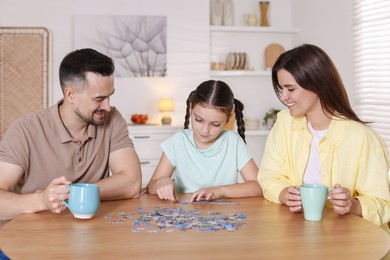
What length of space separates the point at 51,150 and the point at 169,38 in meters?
4.21

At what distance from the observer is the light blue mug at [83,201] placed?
167 cm

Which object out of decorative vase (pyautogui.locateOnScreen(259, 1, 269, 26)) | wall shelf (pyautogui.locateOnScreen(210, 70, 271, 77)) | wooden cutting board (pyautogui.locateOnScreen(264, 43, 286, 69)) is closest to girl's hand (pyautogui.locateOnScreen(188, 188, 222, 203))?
wall shelf (pyautogui.locateOnScreen(210, 70, 271, 77))

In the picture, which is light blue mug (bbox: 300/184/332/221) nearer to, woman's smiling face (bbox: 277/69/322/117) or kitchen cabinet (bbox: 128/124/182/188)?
woman's smiling face (bbox: 277/69/322/117)

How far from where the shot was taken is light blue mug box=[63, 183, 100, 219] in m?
1.67

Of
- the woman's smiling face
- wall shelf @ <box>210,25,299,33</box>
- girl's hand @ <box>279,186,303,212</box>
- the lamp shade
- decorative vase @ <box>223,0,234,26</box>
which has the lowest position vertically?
girl's hand @ <box>279,186,303,212</box>

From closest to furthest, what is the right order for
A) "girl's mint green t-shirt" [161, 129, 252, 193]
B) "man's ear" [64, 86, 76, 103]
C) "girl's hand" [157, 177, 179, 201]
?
"girl's hand" [157, 177, 179, 201], "man's ear" [64, 86, 76, 103], "girl's mint green t-shirt" [161, 129, 252, 193]

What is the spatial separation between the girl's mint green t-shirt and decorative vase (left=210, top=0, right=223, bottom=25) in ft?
13.3

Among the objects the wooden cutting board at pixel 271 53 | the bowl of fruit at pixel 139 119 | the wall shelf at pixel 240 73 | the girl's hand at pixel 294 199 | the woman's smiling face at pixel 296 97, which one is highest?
the wooden cutting board at pixel 271 53

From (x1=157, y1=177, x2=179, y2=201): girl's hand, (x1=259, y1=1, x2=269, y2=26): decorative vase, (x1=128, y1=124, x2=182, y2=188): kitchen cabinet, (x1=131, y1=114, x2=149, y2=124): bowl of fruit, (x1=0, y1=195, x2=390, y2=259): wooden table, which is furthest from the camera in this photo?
(x1=259, y1=1, x2=269, y2=26): decorative vase

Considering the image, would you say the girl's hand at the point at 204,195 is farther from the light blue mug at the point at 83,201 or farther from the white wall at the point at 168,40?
the white wall at the point at 168,40

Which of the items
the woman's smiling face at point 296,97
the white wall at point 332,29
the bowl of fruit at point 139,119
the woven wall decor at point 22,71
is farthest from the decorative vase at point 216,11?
the woman's smiling face at point 296,97

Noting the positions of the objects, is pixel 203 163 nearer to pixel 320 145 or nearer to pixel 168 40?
pixel 320 145

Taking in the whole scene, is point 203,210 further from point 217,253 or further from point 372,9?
point 372,9

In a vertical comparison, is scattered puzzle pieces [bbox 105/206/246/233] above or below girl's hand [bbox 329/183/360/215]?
below
